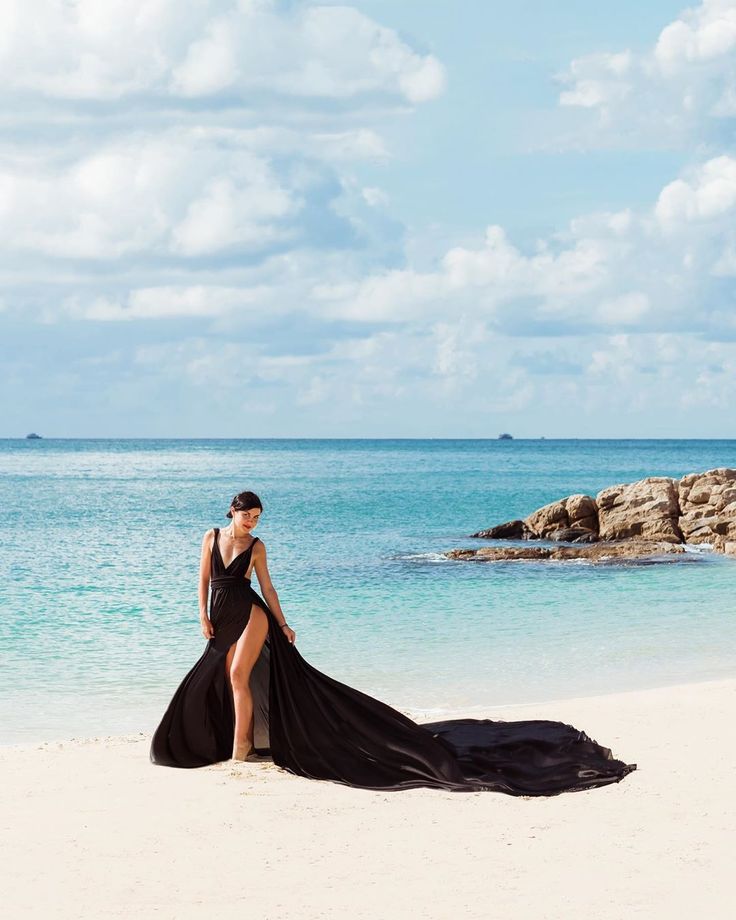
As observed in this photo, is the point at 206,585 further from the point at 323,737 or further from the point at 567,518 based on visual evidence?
the point at 567,518

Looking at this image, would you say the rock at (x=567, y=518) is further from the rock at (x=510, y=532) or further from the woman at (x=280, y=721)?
the woman at (x=280, y=721)

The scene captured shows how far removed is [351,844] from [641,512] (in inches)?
1030

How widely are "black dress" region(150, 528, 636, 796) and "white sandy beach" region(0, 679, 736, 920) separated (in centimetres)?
20

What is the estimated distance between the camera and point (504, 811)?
7.48 metres

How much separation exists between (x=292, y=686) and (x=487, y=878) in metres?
2.76

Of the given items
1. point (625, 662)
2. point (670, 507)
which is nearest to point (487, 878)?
point (625, 662)

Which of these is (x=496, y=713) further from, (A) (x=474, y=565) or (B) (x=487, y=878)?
(A) (x=474, y=565)

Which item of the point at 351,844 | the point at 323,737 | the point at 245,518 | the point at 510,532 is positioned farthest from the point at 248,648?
the point at 510,532

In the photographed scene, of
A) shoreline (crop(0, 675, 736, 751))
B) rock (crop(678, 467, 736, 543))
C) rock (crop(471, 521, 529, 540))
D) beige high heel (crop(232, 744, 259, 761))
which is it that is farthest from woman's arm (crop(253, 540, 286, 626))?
rock (crop(471, 521, 529, 540))

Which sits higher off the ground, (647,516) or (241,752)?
(647,516)

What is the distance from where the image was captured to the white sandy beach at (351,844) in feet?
19.2

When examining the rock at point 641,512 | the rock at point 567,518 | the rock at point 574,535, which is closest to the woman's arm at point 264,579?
the rock at point 641,512

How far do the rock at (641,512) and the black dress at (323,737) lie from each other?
74.5 ft

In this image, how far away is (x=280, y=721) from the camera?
853cm
